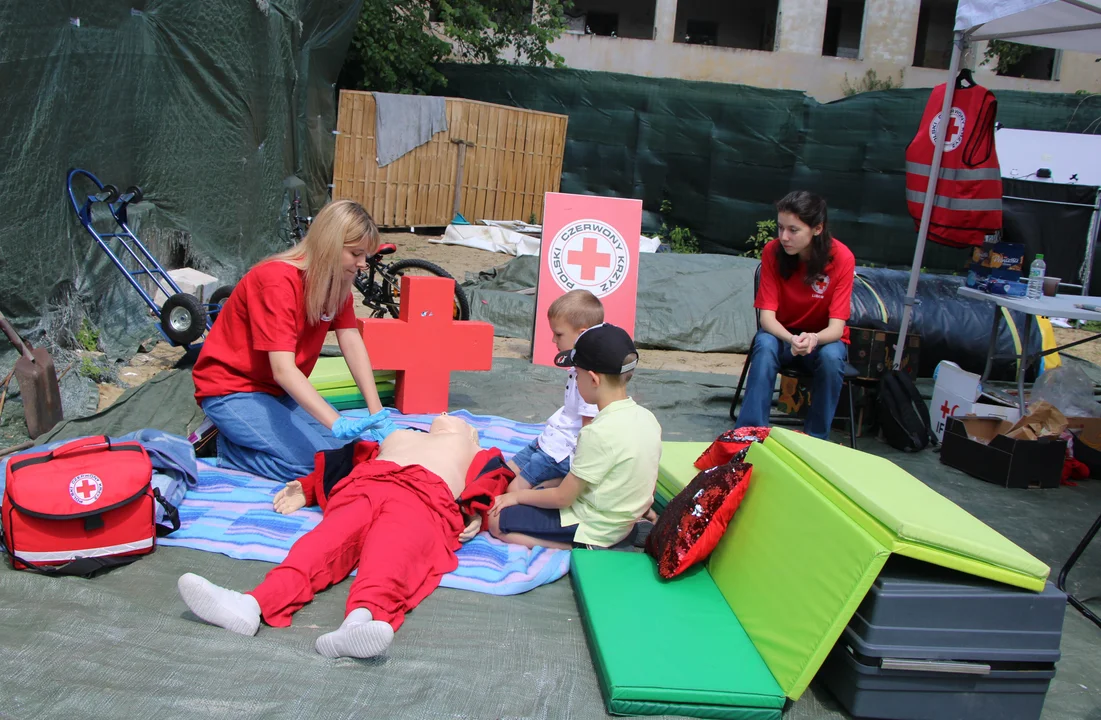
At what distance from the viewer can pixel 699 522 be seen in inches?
95.0

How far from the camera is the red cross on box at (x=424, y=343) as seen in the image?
13.5 feet

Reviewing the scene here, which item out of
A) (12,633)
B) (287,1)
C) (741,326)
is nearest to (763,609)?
(12,633)

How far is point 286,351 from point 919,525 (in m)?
2.05

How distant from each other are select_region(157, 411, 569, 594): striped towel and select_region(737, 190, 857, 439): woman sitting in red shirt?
161cm

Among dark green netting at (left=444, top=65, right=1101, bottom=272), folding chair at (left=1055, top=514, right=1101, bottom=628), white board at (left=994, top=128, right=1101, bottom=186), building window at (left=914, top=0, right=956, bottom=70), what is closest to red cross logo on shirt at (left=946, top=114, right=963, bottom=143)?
folding chair at (left=1055, top=514, right=1101, bottom=628)

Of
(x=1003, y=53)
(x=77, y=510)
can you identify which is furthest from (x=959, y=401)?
(x=1003, y=53)

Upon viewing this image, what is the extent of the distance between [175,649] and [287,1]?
6.55 m

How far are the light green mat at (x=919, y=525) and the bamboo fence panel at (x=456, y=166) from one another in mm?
8110

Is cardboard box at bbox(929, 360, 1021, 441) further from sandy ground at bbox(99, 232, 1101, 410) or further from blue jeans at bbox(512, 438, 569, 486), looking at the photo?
blue jeans at bbox(512, 438, 569, 486)

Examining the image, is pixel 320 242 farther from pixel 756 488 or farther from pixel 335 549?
pixel 756 488

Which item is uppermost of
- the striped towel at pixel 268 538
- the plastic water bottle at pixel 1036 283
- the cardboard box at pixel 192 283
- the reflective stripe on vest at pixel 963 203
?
the reflective stripe on vest at pixel 963 203

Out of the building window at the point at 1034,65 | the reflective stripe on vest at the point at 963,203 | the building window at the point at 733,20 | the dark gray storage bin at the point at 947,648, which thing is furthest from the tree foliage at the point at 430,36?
the dark gray storage bin at the point at 947,648

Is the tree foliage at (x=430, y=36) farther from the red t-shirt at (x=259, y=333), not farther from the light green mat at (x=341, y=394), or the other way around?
the red t-shirt at (x=259, y=333)

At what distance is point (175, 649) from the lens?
6.30 ft
